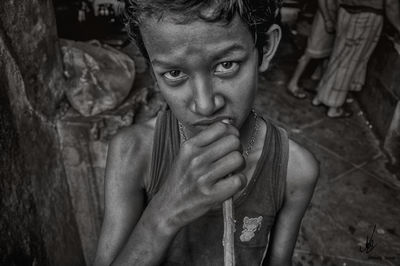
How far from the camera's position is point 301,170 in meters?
1.44

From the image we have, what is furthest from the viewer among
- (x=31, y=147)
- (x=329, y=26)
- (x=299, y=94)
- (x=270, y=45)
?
(x=299, y=94)

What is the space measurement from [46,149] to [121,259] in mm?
1200

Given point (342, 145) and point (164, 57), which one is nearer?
point (164, 57)

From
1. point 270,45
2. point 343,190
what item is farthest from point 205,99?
point 343,190

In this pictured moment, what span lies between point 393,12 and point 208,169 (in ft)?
9.19

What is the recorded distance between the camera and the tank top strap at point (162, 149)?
138 centimetres

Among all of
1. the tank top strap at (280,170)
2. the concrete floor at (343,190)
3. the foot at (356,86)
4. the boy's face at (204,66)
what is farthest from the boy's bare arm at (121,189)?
the foot at (356,86)

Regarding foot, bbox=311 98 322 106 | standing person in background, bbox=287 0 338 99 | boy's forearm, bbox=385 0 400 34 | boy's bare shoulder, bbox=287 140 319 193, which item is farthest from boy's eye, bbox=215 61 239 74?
foot, bbox=311 98 322 106

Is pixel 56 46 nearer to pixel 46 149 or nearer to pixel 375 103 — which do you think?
pixel 46 149

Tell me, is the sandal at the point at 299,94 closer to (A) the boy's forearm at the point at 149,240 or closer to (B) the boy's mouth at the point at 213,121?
(B) the boy's mouth at the point at 213,121

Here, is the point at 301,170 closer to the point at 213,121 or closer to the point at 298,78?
the point at 213,121

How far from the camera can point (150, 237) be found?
108 centimetres

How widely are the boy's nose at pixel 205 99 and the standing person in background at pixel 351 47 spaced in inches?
104

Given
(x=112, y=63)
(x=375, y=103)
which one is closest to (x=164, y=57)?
(x=112, y=63)
